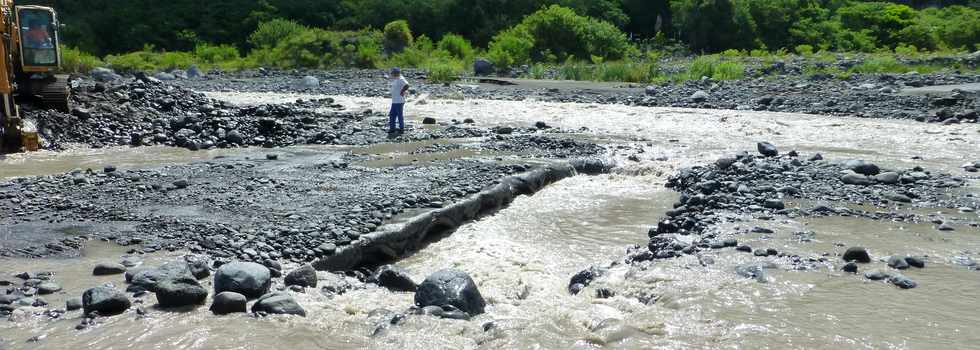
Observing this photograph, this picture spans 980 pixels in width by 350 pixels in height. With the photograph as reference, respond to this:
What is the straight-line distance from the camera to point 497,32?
46531 millimetres

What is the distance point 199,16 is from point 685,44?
2764 centimetres

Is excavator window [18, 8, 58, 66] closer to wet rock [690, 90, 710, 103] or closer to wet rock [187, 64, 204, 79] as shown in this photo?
wet rock [690, 90, 710, 103]

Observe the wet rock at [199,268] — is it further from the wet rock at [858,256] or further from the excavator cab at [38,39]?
the excavator cab at [38,39]

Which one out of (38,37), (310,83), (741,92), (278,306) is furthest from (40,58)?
(741,92)

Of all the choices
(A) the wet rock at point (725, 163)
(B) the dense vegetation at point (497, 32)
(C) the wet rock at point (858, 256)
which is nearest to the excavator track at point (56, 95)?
(A) the wet rock at point (725, 163)

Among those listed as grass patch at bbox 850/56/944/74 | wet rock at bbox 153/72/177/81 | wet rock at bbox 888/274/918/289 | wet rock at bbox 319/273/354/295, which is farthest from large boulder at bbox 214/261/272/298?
wet rock at bbox 153/72/177/81

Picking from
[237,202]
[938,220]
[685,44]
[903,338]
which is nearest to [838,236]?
[938,220]

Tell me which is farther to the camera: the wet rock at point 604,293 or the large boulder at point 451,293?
the wet rock at point 604,293

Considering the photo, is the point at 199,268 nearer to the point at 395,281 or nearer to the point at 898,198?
the point at 395,281

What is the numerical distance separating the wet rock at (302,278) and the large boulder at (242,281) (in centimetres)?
27

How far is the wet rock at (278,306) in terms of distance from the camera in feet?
19.1

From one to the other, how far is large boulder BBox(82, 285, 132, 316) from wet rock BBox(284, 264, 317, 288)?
3.88 ft

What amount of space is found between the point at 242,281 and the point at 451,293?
1.54m

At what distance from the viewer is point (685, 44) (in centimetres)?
4412
